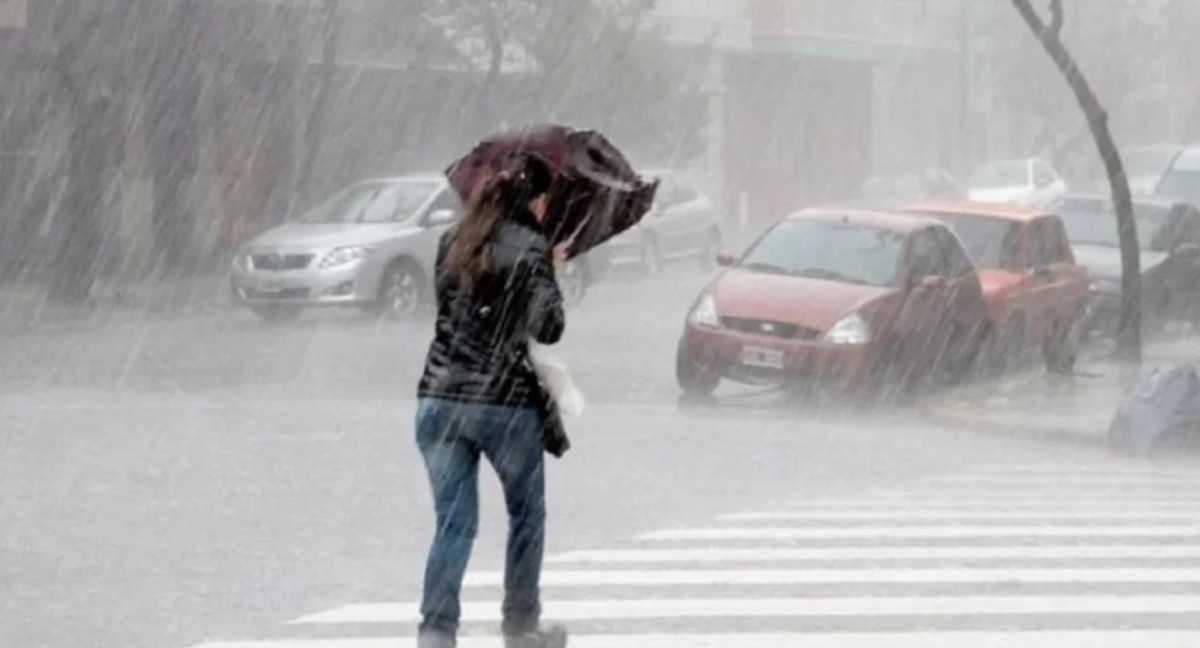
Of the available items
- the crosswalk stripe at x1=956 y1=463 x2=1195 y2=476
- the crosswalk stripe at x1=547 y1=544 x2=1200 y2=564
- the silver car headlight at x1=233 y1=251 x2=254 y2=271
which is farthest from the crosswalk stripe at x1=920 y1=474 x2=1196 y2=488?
the silver car headlight at x1=233 y1=251 x2=254 y2=271

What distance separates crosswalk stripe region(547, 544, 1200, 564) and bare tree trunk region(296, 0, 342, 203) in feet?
71.8

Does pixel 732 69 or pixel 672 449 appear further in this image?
pixel 732 69

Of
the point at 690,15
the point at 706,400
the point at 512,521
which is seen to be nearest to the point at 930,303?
the point at 706,400

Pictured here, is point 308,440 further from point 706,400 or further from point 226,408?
point 706,400

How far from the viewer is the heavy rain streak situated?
8.73 metres

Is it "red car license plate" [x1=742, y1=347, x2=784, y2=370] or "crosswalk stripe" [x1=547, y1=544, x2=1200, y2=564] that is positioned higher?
"crosswalk stripe" [x1=547, y1=544, x2=1200, y2=564]

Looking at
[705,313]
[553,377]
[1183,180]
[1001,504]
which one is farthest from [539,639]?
[1183,180]

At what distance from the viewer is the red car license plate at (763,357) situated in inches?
724

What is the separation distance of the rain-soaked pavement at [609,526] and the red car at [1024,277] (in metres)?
2.87

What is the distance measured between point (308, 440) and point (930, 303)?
6012 mm

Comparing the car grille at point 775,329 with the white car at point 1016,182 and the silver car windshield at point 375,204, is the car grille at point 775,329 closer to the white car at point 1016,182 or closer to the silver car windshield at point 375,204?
the silver car windshield at point 375,204

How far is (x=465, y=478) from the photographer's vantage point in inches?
313

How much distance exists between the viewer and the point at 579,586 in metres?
10.0

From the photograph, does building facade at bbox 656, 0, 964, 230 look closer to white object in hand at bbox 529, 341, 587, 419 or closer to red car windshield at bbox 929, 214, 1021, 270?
red car windshield at bbox 929, 214, 1021, 270
